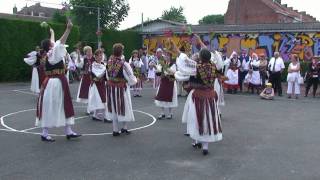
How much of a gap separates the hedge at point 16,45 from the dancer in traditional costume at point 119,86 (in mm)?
14672

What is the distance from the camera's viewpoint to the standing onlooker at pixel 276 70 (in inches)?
753

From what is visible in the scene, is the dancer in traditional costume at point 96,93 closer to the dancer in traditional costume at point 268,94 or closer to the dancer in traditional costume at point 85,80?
the dancer in traditional costume at point 85,80

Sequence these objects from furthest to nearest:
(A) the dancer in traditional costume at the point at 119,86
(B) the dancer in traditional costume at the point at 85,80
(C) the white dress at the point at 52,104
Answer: (B) the dancer in traditional costume at the point at 85,80 < (A) the dancer in traditional costume at the point at 119,86 < (C) the white dress at the point at 52,104

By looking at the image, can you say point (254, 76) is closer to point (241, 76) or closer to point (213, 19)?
point (241, 76)

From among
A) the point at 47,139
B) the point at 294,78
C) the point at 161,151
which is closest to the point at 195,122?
the point at 161,151

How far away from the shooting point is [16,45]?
2344cm

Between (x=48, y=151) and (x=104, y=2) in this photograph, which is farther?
(x=104, y=2)

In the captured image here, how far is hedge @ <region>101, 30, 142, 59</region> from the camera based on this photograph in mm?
31859

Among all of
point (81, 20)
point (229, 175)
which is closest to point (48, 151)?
point (229, 175)

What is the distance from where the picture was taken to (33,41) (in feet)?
79.9

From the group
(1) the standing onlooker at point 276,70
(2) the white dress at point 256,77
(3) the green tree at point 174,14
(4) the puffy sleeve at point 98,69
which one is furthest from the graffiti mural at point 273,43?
(3) the green tree at point 174,14

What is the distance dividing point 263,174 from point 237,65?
13.7 metres

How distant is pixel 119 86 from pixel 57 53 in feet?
5.34

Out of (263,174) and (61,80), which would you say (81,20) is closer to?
(61,80)
